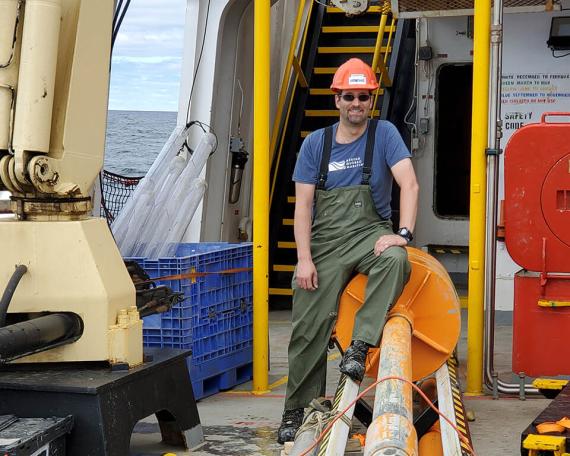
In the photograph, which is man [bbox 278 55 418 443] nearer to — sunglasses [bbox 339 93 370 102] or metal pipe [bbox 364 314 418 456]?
sunglasses [bbox 339 93 370 102]

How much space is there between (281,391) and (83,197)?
106 inches

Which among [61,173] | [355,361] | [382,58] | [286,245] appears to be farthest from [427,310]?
[382,58]

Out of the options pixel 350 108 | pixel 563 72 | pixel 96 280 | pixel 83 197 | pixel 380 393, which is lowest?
pixel 380 393

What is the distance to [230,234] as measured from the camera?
10.4m

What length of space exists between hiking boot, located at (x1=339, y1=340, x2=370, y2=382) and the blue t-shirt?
0.98 metres

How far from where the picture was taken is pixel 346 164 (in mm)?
6066

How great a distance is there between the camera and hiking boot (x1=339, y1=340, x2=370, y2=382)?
520 cm

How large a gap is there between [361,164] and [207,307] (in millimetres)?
1772

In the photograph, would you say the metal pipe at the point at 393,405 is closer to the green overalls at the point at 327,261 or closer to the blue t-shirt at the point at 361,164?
the green overalls at the point at 327,261

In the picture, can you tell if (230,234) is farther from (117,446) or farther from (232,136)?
(117,446)

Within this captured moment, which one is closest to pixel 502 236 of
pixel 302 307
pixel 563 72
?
pixel 302 307

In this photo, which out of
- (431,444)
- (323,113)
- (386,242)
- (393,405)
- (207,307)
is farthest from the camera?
(323,113)

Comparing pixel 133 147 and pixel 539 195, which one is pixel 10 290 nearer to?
pixel 539 195

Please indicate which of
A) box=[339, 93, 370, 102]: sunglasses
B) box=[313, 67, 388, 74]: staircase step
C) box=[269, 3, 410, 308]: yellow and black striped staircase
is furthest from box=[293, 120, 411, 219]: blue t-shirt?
box=[313, 67, 388, 74]: staircase step
